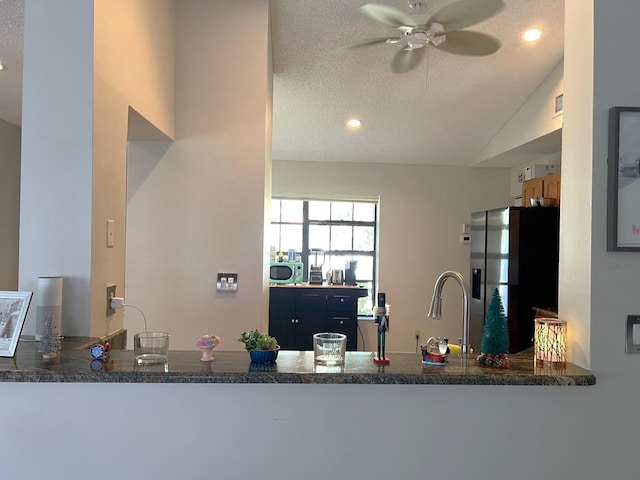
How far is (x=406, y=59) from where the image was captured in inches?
114

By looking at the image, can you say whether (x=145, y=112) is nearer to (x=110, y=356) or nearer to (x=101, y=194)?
(x=101, y=194)

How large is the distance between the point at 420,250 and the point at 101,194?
417 cm

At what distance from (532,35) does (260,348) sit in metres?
3.15

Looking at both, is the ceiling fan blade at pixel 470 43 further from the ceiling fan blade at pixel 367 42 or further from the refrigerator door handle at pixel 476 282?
the refrigerator door handle at pixel 476 282

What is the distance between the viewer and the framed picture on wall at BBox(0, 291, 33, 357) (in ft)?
4.91

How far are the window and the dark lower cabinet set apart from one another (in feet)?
2.10

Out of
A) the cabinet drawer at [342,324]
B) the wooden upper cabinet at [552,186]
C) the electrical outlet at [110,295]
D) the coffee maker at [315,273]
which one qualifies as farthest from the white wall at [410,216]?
the electrical outlet at [110,295]

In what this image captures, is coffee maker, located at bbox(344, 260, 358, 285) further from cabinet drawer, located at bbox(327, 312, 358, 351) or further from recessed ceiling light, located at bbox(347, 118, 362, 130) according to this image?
recessed ceiling light, located at bbox(347, 118, 362, 130)

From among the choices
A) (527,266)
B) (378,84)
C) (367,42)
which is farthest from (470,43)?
(527,266)

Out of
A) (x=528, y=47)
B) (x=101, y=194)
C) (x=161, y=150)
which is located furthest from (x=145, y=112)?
(x=528, y=47)

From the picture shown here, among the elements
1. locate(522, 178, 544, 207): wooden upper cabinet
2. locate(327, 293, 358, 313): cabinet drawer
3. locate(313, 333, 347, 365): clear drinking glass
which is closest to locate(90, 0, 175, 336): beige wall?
locate(313, 333, 347, 365): clear drinking glass

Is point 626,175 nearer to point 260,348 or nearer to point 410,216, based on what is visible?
point 260,348

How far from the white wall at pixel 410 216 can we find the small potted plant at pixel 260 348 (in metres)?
4.02

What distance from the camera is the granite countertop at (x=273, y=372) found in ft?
4.44
